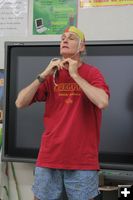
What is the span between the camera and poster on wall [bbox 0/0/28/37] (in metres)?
2.93

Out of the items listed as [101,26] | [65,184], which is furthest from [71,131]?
[101,26]

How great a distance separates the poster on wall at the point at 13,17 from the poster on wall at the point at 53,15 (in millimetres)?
90

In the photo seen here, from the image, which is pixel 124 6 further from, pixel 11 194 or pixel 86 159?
pixel 11 194

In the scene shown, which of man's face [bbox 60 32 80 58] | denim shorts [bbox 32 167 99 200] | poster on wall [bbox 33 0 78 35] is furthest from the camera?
poster on wall [bbox 33 0 78 35]

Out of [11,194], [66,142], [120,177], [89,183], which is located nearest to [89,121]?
[66,142]

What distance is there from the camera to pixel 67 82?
1893 millimetres

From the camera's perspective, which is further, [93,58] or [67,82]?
[93,58]

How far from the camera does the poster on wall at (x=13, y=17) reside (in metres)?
2.93

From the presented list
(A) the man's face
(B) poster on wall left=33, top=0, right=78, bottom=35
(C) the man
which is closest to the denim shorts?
(C) the man

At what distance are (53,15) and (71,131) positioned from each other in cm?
130

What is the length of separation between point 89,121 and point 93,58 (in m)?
0.89

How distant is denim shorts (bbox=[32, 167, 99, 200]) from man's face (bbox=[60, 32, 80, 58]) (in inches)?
22.5

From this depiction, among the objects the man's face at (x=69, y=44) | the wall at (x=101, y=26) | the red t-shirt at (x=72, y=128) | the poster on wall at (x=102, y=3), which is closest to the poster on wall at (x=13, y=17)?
the wall at (x=101, y=26)

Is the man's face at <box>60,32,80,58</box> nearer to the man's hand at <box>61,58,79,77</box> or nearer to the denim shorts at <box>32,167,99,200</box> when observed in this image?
the man's hand at <box>61,58,79,77</box>
